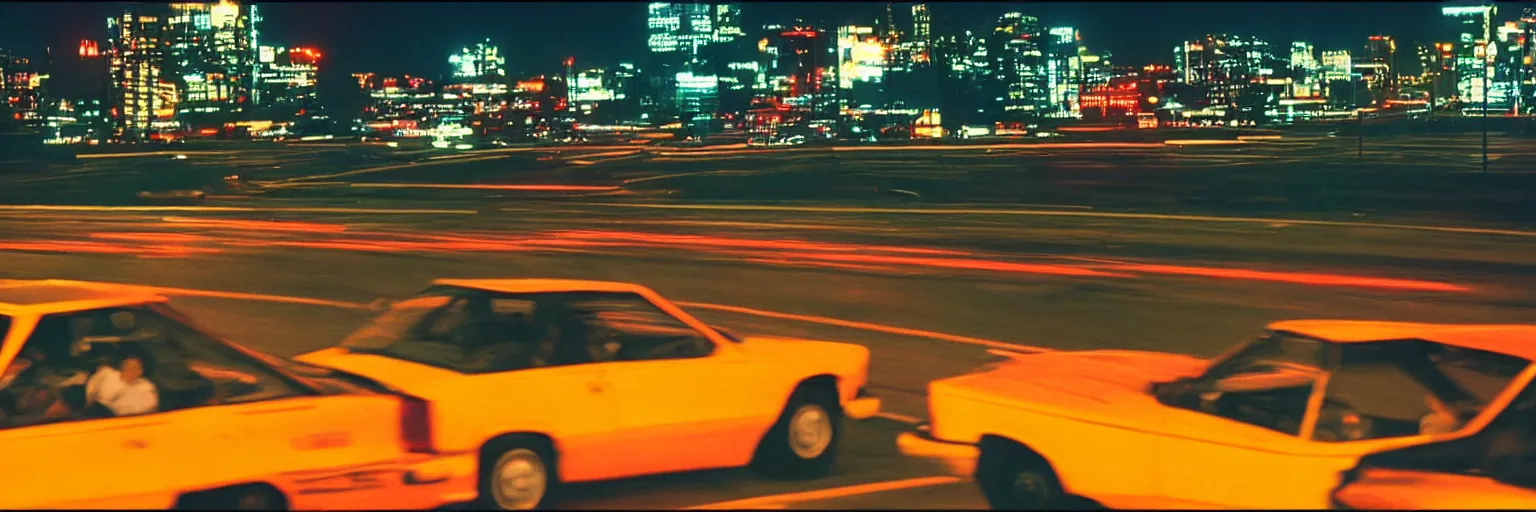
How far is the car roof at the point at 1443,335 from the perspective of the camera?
6.75 m

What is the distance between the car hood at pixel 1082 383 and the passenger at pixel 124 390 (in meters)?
3.45

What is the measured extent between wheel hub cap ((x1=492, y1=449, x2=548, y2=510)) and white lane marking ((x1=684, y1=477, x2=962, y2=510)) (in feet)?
2.32

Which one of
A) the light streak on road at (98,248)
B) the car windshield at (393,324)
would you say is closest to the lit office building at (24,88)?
the light streak on road at (98,248)

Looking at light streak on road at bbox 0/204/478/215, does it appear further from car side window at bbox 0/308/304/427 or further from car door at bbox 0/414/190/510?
car door at bbox 0/414/190/510

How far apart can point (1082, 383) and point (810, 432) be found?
155 cm

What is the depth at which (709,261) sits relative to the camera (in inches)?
850

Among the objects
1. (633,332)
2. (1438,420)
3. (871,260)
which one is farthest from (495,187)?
(1438,420)

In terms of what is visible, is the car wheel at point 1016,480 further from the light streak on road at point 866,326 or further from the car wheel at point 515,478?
the light streak on road at point 866,326

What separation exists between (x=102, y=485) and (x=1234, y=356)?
479 centimetres

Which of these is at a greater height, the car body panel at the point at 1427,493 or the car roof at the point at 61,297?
the car roof at the point at 61,297

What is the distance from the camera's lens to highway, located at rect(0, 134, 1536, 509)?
1346 centimetres

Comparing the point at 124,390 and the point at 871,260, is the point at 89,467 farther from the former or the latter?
the point at 871,260

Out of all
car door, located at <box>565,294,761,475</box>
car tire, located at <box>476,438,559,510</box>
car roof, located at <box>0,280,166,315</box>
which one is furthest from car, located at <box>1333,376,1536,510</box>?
car roof, located at <box>0,280,166,315</box>

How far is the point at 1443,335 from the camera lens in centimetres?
692
